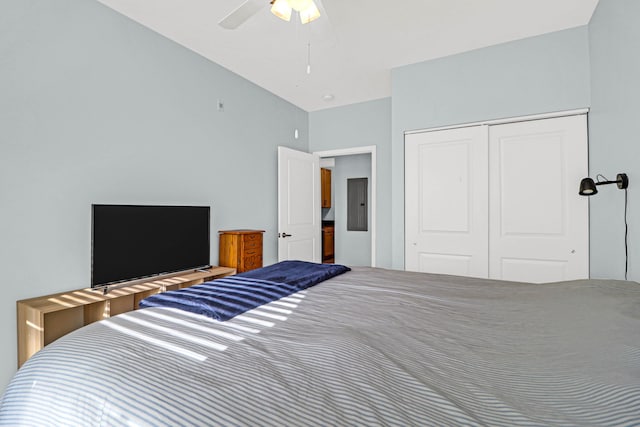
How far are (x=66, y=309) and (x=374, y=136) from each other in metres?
3.84

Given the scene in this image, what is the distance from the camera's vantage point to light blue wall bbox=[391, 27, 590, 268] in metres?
2.67

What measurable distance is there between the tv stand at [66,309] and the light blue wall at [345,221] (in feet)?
12.6

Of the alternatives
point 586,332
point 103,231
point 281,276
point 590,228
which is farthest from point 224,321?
point 590,228

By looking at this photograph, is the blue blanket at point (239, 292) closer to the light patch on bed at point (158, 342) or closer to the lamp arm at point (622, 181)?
the light patch on bed at point (158, 342)

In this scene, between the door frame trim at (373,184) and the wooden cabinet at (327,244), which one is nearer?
the door frame trim at (373,184)

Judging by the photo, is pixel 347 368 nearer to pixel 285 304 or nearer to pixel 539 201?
pixel 285 304

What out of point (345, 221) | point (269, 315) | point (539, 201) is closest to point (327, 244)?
point (345, 221)

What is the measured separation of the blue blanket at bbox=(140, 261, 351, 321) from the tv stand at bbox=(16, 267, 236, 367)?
997 mm

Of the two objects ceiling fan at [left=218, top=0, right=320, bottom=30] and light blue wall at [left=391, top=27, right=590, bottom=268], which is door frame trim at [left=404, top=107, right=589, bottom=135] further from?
ceiling fan at [left=218, top=0, right=320, bottom=30]

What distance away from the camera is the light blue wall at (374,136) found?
4.28 m

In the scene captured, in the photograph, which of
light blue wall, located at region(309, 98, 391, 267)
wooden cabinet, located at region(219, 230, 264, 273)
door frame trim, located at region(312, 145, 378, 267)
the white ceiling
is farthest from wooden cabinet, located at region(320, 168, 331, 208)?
wooden cabinet, located at region(219, 230, 264, 273)

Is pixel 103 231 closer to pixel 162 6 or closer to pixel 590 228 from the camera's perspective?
pixel 162 6

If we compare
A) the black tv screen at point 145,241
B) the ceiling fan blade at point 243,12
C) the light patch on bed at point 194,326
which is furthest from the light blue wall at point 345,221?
the light patch on bed at point 194,326

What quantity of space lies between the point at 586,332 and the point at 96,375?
145 cm
